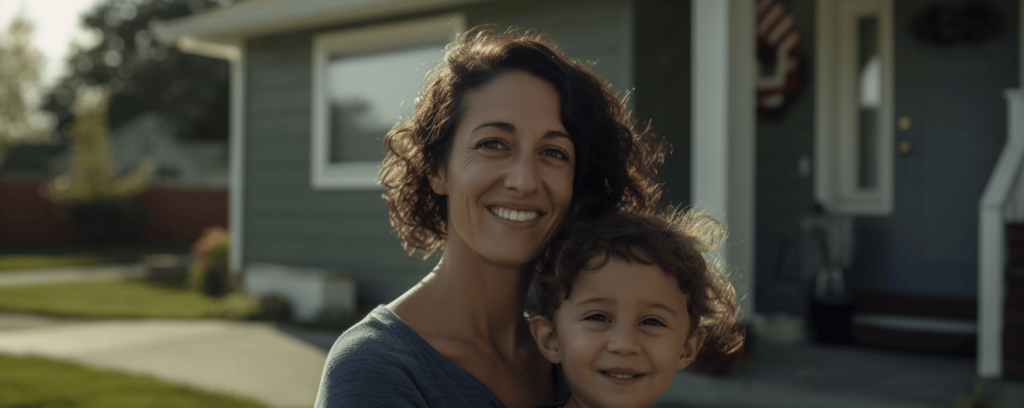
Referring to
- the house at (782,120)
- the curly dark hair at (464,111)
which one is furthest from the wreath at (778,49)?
the curly dark hair at (464,111)

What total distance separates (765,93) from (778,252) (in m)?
1.27

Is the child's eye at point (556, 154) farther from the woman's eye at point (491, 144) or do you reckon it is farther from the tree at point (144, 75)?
the tree at point (144, 75)

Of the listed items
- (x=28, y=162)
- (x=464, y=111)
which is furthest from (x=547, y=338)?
(x=28, y=162)

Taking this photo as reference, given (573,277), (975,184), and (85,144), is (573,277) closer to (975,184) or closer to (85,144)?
(975,184)

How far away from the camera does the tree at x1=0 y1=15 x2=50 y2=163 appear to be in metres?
35.4

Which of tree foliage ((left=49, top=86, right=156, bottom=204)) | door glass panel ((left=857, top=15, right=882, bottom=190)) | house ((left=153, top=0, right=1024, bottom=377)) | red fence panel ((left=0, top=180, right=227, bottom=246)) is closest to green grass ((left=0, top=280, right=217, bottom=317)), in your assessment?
house ((left=153, top=0, right=1024, bottom=377))

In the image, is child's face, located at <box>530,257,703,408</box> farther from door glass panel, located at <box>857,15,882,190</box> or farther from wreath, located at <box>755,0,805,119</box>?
door glass panel, located at <box>857,15,882,190</box>

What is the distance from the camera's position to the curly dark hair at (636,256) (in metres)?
1.53

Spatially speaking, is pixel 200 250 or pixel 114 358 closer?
pixel 114 358

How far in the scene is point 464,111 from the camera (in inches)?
57.8

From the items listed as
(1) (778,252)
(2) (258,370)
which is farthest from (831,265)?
(2) (258,370)

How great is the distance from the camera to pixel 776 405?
14.2ft

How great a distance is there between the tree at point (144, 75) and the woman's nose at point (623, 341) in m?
44.4

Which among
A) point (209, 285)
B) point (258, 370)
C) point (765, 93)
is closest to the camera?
point (258, 370)
